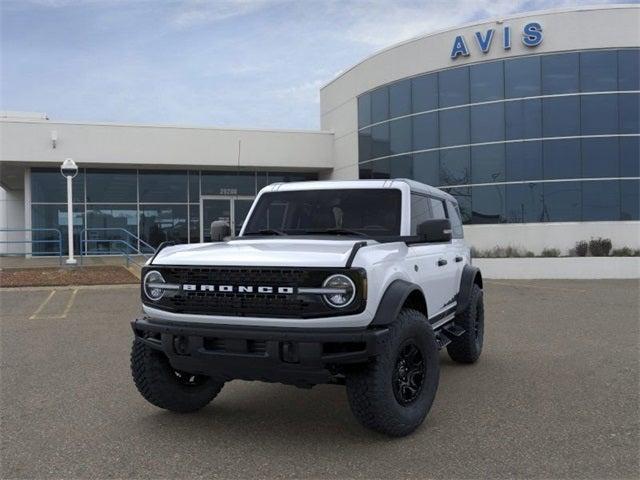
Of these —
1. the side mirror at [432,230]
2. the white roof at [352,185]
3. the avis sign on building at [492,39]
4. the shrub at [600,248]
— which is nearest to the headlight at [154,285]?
the white roof at [352,185]

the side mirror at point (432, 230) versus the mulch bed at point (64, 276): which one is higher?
the side mirror at point (432, 230)

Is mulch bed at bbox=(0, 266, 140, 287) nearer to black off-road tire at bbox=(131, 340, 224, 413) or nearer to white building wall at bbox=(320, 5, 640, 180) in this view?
black off-road tire at bbox=(131, 340, 224, 413)

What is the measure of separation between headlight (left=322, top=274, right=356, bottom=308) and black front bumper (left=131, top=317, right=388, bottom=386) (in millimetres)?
185

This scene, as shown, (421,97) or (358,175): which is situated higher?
(421,97)

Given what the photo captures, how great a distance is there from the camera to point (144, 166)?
24172 mm

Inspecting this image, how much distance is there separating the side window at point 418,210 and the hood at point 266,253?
93cm

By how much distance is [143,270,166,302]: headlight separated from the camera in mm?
4562

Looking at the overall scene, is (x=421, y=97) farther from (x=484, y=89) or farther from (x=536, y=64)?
(x=536, y=64)

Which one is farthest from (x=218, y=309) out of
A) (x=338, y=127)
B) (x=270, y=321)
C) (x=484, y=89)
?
(x=338, y=127)

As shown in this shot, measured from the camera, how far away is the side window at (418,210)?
5485 mm

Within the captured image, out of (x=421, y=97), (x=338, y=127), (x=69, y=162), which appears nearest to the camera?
A: (x=69, y=162)

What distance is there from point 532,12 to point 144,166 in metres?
15.3

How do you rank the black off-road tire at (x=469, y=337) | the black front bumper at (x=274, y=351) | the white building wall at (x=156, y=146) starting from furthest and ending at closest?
the white building wall at (x=156, y=146), the black off-road tire at (x=469, y=337), the black front bumper at (x=274, y=351)

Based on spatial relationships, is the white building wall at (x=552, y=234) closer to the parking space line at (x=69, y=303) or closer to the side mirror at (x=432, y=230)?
the parking space line at (x=69, y=303)
